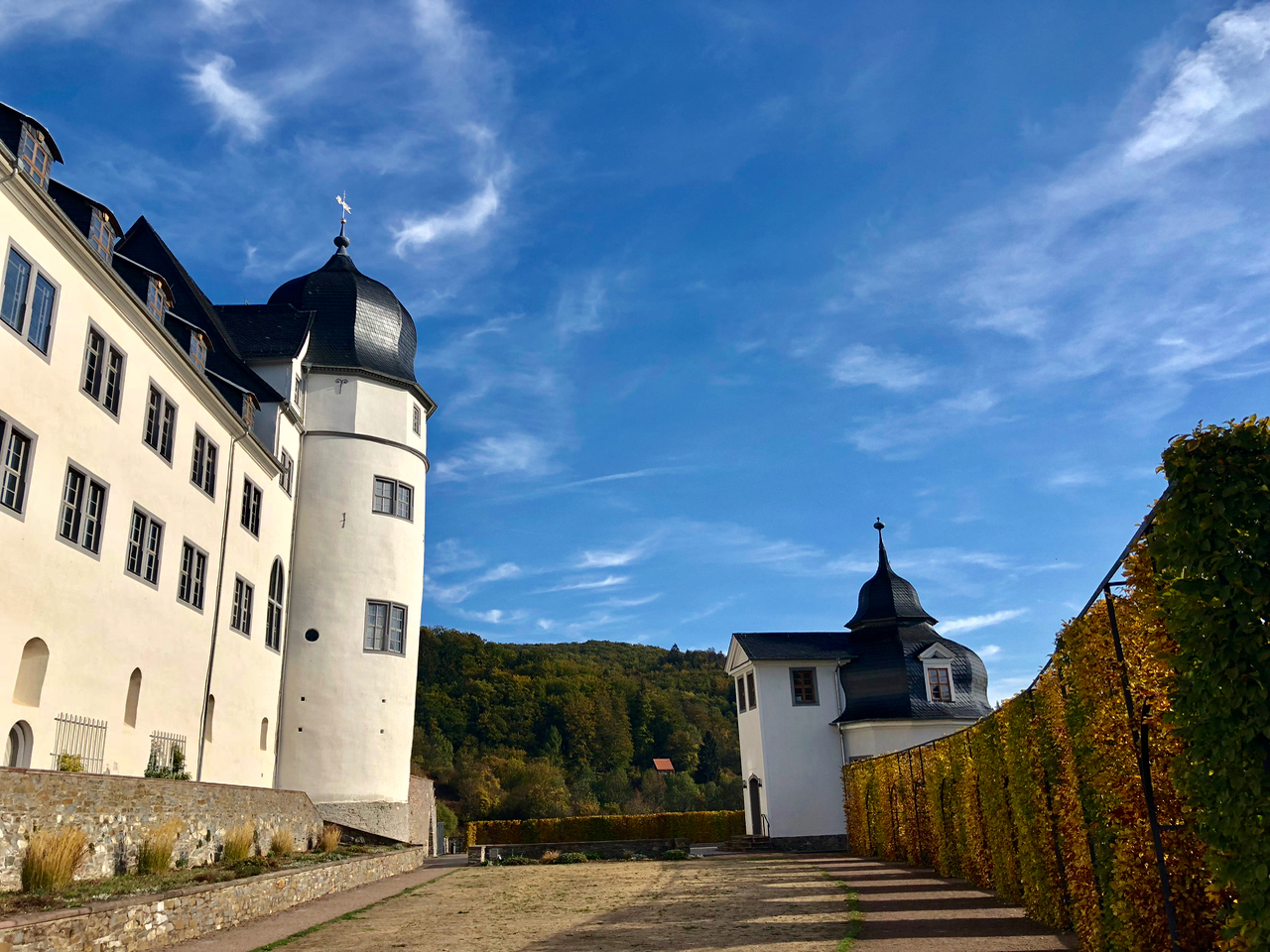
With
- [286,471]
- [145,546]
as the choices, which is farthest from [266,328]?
[145,546]

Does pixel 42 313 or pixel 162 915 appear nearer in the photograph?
pixel 162 915

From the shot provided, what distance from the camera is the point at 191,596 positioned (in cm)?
2184

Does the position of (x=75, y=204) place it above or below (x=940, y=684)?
above

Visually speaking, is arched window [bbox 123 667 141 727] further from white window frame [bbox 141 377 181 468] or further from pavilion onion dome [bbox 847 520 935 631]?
pavilion onion dome [bbox 847 520 935 631]

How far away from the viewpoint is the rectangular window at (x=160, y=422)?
65.2ft

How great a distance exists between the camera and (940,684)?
36.5 meters

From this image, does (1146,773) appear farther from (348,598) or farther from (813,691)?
(813,691)

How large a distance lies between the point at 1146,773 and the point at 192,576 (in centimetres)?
2037

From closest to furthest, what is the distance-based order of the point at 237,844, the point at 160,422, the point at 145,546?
the point at 237,844 < the point at 145,546 < the point at 160,422

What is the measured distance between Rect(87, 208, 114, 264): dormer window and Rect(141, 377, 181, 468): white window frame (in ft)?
9.37

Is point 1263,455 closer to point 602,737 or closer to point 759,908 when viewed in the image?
point 759,908

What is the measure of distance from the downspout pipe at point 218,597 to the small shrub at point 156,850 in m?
7.88

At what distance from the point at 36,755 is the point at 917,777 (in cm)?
1831

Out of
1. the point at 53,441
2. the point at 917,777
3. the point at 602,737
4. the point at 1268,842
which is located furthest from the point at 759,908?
the point at 602,737
